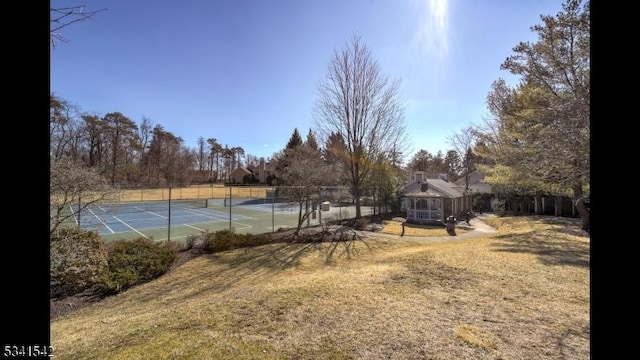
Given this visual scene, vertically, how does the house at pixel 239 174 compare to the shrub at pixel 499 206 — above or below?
above

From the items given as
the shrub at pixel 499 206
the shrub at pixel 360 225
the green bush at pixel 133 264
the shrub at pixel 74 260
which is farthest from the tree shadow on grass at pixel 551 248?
the shrub at pixel 499 206

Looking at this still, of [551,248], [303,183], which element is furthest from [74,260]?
[551,248]

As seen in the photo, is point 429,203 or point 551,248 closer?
point 551,248

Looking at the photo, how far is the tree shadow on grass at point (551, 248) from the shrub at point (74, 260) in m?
11.1

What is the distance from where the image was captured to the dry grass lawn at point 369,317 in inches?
123

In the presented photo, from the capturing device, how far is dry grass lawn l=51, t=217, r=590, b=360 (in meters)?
3.12

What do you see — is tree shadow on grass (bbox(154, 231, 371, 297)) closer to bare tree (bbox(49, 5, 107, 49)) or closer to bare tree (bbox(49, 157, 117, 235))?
bare tree (bbox(49, 157, 117, 235))

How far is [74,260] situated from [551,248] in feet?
43.8

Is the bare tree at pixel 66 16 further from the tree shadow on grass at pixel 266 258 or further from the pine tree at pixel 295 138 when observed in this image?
the pine tree at pixel 295 138

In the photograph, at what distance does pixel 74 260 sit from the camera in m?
6.56

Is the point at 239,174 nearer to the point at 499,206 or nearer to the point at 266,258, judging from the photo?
the point at 499,206
